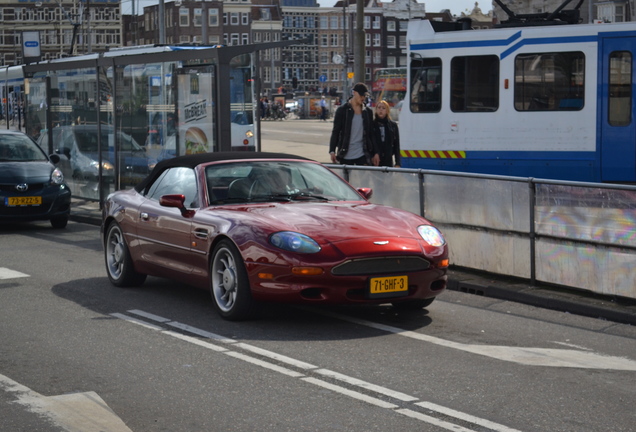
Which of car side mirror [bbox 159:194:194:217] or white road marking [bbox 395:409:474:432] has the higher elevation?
car side mirror [bbox 159:194:194:217]

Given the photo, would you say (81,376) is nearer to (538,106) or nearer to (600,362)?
(600,362)

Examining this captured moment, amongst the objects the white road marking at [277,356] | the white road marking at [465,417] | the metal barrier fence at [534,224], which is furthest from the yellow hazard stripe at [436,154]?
the white road marking at [465,417]

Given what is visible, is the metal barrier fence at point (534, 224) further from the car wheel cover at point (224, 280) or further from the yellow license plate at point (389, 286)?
the car wheel cover at point (224, 280)

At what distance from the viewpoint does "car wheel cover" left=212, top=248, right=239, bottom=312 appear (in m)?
8.88

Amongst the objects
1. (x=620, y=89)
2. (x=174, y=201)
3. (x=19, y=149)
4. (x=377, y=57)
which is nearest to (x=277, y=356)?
(x=174, y=201)

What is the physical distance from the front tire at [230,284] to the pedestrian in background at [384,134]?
6552 millimetres

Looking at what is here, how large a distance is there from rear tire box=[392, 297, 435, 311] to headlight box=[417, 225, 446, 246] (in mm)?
531

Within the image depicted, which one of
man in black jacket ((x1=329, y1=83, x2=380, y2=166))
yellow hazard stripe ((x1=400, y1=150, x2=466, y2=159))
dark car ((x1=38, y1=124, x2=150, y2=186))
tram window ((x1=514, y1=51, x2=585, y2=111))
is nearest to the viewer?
man in black jacket ((x1=329, y1=83, x2=380, y2=166))

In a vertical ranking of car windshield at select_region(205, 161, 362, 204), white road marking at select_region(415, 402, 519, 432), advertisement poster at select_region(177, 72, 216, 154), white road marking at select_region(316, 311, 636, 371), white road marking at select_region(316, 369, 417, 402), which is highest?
advertisement poster at select_region(177, 72, 216, 154)

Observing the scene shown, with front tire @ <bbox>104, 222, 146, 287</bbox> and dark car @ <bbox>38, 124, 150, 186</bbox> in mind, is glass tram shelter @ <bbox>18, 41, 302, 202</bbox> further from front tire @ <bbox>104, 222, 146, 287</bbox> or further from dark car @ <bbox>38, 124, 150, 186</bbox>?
front tire @ <bbox>104, 222, 146, 287</bbox>

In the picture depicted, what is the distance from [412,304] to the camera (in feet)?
31.1

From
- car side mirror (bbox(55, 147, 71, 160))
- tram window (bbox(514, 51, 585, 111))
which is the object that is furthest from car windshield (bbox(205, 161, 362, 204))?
car side mirror (bbox(55, 147, 71, 160))

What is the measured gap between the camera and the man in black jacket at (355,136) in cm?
1509

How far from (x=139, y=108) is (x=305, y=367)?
41.4ft
